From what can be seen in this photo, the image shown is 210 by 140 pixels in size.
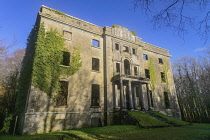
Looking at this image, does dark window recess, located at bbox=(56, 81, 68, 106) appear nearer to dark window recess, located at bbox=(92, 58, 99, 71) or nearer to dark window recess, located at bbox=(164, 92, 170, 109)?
dark window recess, located at bbox=(92, 58, 99, 71)

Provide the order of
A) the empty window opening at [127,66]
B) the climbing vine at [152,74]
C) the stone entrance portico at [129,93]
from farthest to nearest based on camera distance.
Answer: the climbing vine at [152,74], the empty window opening at [127,66], the stone entrance portico at [129,93]

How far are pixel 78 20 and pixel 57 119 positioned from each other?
1351 cm

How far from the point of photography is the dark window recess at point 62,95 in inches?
586

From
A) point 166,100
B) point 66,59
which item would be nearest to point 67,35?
point 66,59

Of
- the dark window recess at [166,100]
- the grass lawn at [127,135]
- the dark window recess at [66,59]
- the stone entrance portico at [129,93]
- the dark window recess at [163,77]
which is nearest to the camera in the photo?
the grass lawn at [127,135]

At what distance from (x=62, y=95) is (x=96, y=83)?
15.5ft

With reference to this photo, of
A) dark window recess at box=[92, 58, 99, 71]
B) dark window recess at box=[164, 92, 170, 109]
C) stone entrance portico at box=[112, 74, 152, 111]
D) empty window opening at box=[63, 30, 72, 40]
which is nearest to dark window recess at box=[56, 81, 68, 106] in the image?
dark window recess at box=[92, 58, 99, 71]

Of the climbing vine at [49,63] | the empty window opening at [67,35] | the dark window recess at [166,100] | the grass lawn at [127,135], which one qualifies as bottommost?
the grass lawn at [127,135]

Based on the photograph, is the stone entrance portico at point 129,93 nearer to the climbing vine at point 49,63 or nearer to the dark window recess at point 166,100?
the dark window recess at point 166,100

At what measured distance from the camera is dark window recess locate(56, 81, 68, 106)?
1488cm

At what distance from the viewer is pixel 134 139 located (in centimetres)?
846

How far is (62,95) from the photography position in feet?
50.3

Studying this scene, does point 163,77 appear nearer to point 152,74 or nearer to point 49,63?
point 152,74

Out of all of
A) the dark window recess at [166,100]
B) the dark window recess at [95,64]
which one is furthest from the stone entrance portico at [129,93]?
the dark window recess at [166,100]
